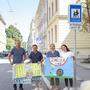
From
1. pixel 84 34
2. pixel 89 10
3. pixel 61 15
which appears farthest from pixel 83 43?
pixel 89 10

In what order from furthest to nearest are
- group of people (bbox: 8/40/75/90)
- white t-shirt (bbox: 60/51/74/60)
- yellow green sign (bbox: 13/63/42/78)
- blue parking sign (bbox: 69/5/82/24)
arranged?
1. group of people (bbox: 8/40/75/90)
2. white t-shirt (bbox: 60/51/74/60)
3. yellow green sign (bbox: 13/63/42/78)
4. blue parking sign (bbox: 69/5/82/24)

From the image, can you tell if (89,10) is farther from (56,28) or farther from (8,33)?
(8,33)

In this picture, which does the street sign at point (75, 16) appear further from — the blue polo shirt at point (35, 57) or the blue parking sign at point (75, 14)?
the blue polo shirt at point (35, 57)

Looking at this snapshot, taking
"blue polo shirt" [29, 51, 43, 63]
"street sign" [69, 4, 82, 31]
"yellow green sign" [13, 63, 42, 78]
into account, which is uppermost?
"street sign" [69, 4, 82, 31]

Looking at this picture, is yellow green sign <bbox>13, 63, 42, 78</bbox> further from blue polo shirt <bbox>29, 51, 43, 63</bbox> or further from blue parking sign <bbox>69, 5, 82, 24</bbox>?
blue parking sign <bbox>69, 5, 82, 24</bbox>

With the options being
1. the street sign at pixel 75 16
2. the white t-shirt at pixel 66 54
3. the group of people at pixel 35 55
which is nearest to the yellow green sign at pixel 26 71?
the group of people at pixel 35 55

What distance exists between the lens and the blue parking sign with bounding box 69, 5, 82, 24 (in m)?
13.3

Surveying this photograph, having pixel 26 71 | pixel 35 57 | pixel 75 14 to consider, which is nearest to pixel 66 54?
pixel 35 57

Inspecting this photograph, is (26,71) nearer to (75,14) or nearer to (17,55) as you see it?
(17,55)

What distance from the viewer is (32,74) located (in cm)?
1379

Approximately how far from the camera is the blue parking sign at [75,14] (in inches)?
523

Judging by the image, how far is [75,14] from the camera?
13344mm

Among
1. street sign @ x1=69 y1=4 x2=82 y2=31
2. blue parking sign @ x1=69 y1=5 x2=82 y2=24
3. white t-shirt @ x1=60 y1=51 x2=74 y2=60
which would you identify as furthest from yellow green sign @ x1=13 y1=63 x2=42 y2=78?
blue parking sign @ x1=69 y1=5 x2=82 y2=24

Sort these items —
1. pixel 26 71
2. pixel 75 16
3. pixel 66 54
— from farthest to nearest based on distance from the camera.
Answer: pixel 66 54 < pixel 26 71 < pixel 75 16
